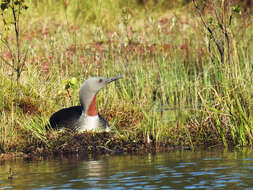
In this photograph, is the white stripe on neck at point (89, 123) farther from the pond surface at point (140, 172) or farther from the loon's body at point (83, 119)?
the pond surface at point (140, 172)

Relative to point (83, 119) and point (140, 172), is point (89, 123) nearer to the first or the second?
point (83, 119)

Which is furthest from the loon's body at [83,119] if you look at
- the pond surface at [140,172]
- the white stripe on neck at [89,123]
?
the pond surface at [140,172]

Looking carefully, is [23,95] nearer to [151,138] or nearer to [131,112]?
[131,112]

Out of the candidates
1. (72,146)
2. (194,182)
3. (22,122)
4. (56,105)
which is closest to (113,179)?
(194,182)

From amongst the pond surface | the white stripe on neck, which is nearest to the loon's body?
the white stripe on neck

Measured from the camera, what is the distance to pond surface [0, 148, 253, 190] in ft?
20.0

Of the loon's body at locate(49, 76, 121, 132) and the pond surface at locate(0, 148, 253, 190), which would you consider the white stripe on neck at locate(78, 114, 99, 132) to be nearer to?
the loon's body at locate(49, 76, 121, 132)

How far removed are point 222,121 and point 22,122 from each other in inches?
127

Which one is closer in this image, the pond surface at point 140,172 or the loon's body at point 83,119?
the pond surface at point 140,172

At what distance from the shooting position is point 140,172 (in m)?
6.79

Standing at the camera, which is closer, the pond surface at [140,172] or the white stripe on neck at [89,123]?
the pond surface at [140,172]

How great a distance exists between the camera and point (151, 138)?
8898 mm

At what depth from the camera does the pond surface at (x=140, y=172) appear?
6.10 meters

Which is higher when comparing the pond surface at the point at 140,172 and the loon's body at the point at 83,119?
the loon's body at the point at 83,119
